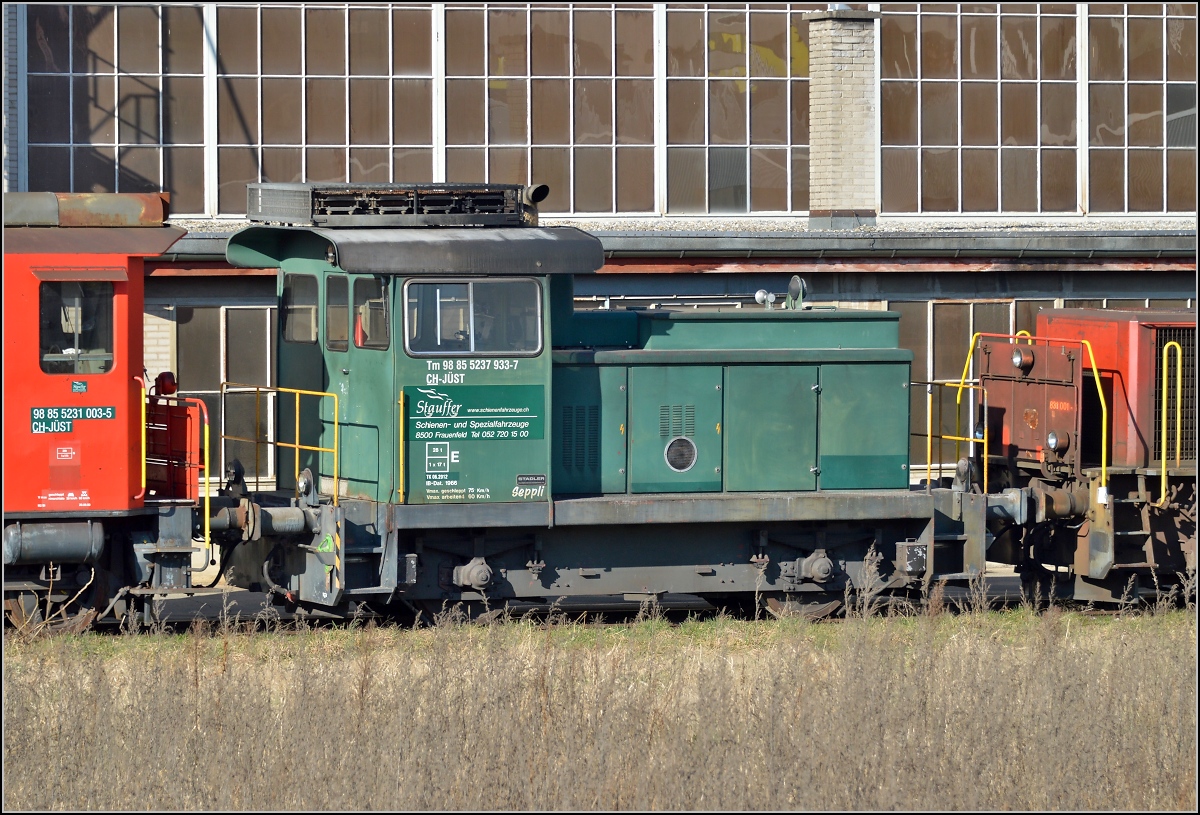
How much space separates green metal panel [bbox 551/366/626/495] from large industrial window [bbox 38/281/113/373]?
3391 mm

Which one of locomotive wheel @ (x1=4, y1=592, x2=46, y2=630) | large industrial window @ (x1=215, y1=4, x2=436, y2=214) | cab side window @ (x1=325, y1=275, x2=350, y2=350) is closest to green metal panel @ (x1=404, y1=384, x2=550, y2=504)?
cab side window @ (x1=325, y1=275, x2=350, y2=350)

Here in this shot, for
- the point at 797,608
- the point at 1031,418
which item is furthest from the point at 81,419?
the point at 1031,418

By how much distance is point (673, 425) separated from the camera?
12.0m

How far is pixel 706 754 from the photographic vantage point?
304 inches

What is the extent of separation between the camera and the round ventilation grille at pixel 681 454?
12.0m

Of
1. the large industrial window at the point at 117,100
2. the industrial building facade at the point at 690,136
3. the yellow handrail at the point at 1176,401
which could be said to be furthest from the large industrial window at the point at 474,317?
the large industrial window at the point at 117,100

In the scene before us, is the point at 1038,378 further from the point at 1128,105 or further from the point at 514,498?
the point at 1128,105

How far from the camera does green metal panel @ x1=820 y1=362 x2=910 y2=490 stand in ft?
40.2

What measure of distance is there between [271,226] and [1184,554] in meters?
8.11

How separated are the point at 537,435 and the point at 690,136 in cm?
1015

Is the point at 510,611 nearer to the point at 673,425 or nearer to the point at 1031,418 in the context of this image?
the point at 673,425

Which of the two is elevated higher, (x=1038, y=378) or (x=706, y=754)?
(x=1038, y=378)

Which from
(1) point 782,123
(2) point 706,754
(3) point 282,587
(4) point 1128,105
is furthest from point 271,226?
(4) point 1128,105

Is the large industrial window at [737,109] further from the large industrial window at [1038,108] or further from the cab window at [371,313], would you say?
the cab window at [371,313]
